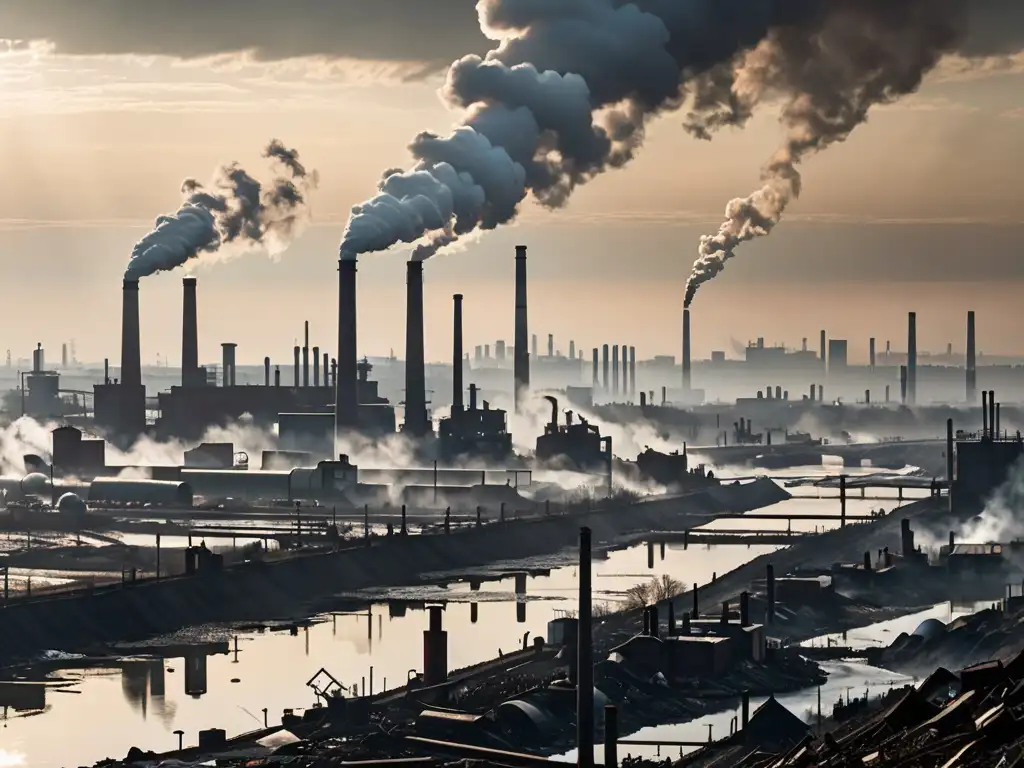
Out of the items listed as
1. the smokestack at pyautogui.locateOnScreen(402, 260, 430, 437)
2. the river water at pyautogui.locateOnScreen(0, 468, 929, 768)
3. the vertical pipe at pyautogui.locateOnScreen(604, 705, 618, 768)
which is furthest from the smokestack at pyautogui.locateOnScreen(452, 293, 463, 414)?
the vertical pipe at pyautogui.locateOnScreen(604, 705, 618, 768)

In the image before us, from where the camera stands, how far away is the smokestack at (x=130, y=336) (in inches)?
3219

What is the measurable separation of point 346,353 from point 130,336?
12135 millimetres

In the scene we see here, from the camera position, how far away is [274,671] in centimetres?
4091

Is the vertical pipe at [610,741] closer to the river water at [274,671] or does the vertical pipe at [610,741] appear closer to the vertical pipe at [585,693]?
the vertical pipe at [585,693]

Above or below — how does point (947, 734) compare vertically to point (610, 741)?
above

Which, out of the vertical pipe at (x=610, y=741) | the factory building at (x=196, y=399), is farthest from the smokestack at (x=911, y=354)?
the vertical pipe at (x=610, y=741)

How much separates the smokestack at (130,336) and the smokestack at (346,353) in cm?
837

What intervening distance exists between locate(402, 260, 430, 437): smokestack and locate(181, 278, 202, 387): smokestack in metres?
11.9

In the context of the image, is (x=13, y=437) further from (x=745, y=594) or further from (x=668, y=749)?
(x=668, y=749)

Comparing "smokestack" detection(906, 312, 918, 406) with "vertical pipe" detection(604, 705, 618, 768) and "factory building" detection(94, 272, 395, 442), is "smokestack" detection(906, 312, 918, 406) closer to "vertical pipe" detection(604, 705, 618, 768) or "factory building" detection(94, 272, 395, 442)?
"factory building" detection(94, 272, 395, 442)

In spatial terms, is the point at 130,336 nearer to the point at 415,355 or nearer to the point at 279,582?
the point at 415,355

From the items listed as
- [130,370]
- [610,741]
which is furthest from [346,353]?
[610,741]

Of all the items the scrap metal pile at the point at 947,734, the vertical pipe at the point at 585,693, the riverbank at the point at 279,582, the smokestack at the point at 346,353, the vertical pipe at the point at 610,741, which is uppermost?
the smokestack at the point at 346,353

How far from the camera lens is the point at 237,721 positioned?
3494 centimetres
